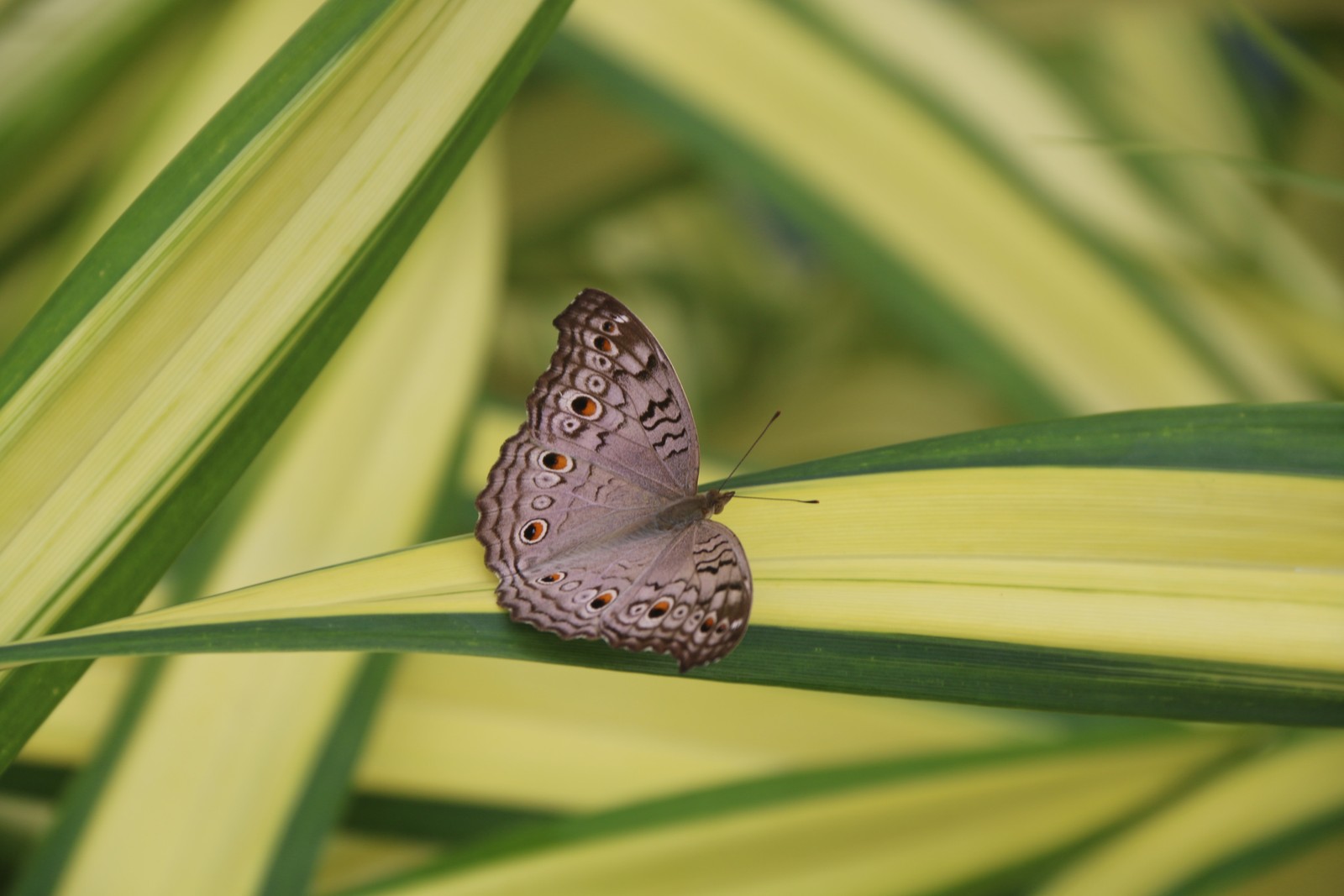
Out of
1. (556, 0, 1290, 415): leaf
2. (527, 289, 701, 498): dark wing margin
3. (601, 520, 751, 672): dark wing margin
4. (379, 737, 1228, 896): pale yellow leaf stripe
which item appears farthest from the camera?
(556, 0, 1290, 415): leaf

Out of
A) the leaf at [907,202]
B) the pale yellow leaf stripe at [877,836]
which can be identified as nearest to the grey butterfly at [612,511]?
the pale yellow leaf stripe at [877,836]

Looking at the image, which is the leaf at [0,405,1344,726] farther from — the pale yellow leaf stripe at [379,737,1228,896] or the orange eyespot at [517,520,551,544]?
the pale yellow leaf stripe at [379,737,1228,896]

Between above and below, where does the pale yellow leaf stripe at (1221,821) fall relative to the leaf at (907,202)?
below

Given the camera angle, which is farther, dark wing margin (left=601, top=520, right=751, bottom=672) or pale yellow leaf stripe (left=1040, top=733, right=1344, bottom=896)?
pale yellow leaf stripe (left=1040, top=733, right=1344, bottom=896)

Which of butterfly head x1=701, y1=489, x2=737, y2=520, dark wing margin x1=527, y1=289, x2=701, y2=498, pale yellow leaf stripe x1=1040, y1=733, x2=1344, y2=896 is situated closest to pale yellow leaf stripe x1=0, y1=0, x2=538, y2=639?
dark wing margin x1=527, y1=289, x2=701, y2=498

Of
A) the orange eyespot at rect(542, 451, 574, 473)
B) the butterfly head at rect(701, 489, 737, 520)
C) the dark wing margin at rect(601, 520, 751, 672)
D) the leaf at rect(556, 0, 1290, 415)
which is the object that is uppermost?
the leaf at rect(556, 0, 1290, 415)

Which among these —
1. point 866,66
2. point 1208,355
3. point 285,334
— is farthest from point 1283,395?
point 285,334

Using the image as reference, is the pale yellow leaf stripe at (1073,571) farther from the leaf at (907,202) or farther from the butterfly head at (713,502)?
the leaf at (907,202)
